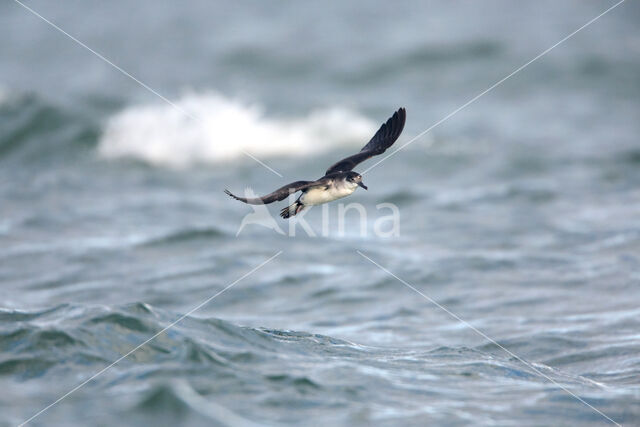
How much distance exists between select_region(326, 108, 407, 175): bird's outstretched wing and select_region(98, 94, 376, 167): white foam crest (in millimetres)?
11628

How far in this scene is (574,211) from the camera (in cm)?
1906

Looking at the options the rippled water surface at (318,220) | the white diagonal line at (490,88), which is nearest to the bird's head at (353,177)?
the rippled water surface at (318,220)

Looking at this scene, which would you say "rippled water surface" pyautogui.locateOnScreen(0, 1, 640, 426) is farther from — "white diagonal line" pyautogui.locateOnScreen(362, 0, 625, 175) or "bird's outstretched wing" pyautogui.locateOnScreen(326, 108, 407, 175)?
"bird's outstretched wing" pyautogui.locateOnScreen(326, 108, 407, 175)

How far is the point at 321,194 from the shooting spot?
9.92 meters

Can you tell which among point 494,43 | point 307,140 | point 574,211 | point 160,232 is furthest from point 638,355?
point 494,43

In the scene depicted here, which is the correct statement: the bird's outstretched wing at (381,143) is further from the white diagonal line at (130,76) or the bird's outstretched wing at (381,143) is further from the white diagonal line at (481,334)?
the white diagonal line at (130,76)

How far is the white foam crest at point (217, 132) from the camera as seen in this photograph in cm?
Answer: 2255

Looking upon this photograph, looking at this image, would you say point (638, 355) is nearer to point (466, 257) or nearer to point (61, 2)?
point (466, 257)

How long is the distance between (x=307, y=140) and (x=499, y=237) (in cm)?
711

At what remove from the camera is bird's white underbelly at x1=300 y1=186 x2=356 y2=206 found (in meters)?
9.89

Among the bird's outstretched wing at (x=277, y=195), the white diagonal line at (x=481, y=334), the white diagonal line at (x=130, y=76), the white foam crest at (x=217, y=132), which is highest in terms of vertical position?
the white diagonal line at (x=130, y=76)

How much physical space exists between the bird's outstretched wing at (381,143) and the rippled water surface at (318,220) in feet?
7.39

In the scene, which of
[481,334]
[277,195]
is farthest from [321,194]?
[481,334]

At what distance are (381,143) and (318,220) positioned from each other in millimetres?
8599
